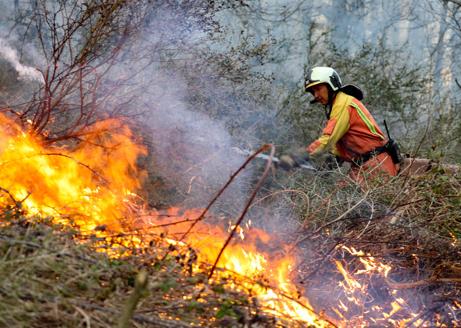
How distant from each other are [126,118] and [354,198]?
3.22 m

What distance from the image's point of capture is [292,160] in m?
5.74

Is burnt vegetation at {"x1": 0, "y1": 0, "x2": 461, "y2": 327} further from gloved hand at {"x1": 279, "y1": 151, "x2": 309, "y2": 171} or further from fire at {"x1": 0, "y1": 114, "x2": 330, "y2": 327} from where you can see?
gloved hand at {"x1": 279, "y1": 151, "x2": 309, "y2": 171}

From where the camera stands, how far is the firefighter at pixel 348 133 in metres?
6.31

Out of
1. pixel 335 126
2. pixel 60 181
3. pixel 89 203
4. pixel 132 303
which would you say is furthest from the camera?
pixel 335 126

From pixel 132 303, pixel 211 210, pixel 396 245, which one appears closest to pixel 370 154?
pixel 396 245

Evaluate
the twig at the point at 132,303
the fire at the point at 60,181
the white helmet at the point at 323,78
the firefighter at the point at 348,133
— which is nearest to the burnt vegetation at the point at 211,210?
the twig at the point at 132,303

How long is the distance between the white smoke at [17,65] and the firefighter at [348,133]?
14.5ft

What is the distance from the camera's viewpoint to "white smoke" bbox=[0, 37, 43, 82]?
345 inches

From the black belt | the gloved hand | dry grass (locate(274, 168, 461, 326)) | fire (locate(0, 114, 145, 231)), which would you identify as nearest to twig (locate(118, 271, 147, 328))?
fire (locate(0, 114, 145, 231))

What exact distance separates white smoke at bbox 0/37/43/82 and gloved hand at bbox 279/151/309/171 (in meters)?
4.54

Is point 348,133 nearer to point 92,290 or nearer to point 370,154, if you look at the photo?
point 370,154

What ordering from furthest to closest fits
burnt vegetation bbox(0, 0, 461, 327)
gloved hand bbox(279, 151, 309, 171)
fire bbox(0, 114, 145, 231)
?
1. gloved hand bbox(279, 151, 309, 171)
2. fire bbox(0, 114, 145, 231)
3. burnt vegetation bbox(0, 0, 461, 327)

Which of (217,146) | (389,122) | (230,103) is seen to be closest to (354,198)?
(217,146)

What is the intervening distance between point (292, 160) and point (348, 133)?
1.19 metres
